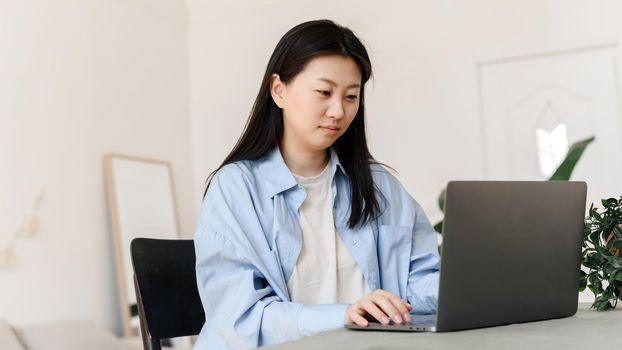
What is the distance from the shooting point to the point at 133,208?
4352mm

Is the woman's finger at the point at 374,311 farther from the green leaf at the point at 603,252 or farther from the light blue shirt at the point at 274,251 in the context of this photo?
the green leaf at the point at 603,252

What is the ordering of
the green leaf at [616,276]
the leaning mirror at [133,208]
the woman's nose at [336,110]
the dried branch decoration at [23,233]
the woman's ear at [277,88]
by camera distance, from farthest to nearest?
the leaning mirror at [133,208], the dried branch decoration at [23,233], the woman's ear at [277,88], the woman's nose at [336,110], the green leaf at [616,276]

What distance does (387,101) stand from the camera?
461cm

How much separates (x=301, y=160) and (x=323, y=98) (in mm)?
190

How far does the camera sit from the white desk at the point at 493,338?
0.86 m

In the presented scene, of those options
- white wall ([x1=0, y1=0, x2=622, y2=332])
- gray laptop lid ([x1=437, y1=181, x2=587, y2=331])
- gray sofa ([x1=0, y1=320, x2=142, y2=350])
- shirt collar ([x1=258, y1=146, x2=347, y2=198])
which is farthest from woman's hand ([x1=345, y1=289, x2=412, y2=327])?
white wall ([x1=0, y1=0, x2=622, y2=332])

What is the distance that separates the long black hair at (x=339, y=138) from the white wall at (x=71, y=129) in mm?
2296

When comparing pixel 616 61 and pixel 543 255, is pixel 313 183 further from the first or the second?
pixel 616 61

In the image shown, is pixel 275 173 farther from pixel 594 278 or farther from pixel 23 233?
pixel 23 233

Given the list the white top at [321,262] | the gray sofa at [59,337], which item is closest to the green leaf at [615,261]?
the white top at [321,262]

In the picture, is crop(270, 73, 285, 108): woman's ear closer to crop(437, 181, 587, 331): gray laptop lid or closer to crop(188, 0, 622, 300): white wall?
crop(437, 181, 587, 331): gray laptop lid

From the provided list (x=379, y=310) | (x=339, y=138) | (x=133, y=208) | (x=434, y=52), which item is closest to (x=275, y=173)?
(x=339, y=138)

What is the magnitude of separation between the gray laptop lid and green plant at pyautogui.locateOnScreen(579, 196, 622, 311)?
81mm

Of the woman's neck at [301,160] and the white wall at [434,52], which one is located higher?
the white wall at [434,52]
